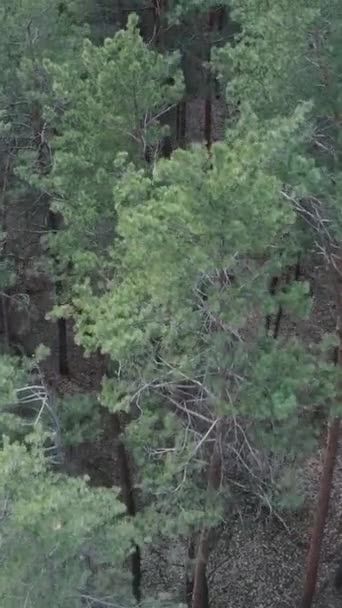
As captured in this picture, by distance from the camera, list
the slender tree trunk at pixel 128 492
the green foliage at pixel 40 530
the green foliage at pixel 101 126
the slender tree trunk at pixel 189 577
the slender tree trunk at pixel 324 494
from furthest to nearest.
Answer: the slender tree trunk at pixel 128 492 < the slender tree trunk at pixel 189 577 < the slender tree trunk at pixel 324 494 < the green foliage at pixel 101 126 < the green foliage at pixel 40 530

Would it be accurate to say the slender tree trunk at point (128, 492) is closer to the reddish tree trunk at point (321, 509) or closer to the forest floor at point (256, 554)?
the forest floor at point (256, 554)

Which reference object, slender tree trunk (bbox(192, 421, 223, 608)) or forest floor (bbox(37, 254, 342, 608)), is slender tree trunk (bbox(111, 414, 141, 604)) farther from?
slender tree trunk (bbox(192, 421, 223, 608))

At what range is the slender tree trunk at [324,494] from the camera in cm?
986

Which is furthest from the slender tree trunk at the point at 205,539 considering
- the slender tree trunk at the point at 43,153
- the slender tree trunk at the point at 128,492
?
the slender tree trunk at the point at 43,153

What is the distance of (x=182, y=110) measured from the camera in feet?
62.4

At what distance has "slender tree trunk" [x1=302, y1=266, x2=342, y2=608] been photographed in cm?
986

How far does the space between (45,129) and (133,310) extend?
5904 millimetres

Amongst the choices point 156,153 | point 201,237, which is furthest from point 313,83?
point 201,237

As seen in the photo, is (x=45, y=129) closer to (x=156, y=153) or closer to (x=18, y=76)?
(x=18, y=76)

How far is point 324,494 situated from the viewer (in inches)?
428

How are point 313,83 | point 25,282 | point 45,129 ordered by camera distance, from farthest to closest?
point 25,282 < point 45,129 < point 313,83

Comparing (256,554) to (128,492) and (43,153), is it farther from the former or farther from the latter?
(43,153)

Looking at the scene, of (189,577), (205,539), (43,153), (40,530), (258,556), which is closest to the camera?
(40,530)

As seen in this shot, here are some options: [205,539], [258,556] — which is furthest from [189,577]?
[205,539]
